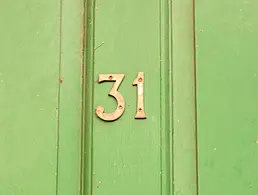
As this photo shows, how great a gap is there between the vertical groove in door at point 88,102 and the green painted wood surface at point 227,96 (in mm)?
226

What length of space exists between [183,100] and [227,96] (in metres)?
0.09

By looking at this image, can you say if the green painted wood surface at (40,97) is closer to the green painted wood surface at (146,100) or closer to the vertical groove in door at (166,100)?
the green painted wood surface at (146,100)

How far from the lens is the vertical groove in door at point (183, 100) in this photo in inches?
41.9

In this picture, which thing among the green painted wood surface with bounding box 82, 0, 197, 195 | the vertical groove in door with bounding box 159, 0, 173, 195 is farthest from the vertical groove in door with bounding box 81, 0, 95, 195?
the vertical groove in door with bounding box 159, 0, 173, 195

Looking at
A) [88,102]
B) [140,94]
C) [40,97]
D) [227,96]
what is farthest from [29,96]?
[227,96]

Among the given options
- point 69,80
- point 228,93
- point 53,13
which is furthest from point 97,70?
point 228,93

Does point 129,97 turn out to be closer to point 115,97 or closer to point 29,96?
point 115,97

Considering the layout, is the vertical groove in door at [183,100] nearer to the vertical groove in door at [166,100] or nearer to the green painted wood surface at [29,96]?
the vertical groove in door at [166,100]

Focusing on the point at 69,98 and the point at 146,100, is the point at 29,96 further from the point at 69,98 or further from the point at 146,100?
the point at 146,100

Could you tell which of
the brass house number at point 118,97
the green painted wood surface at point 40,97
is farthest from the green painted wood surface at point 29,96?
the brass house number at point 118,97

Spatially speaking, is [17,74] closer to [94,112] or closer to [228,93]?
[94,112]

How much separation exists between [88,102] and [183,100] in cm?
20

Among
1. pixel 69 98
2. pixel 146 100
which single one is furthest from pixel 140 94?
pixel 69 98

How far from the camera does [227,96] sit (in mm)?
1075
